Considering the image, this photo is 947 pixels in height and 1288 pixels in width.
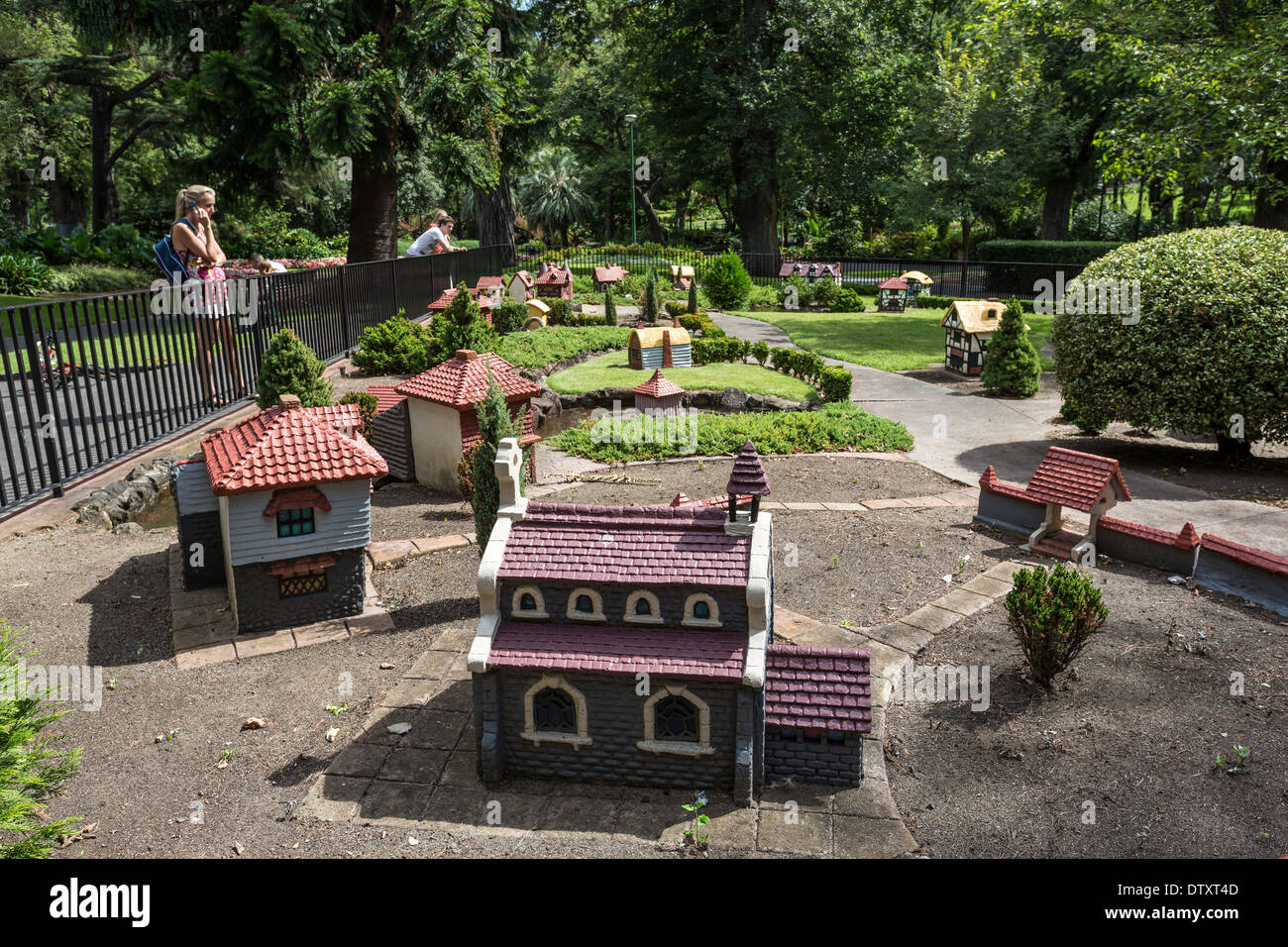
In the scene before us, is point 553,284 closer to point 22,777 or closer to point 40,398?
point 40,398

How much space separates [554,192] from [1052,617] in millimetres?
59104

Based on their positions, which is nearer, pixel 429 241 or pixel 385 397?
pixel 385 397

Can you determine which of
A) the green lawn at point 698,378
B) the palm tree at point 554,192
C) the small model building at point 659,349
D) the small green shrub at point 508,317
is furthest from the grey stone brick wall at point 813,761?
the palm tree at point 554,192

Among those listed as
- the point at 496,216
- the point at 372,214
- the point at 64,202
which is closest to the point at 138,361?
the point at 372,214

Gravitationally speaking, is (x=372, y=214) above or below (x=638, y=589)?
above

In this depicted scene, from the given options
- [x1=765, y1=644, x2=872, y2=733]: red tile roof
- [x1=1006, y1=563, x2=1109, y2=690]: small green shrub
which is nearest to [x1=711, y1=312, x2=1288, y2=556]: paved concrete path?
[x1=1006, y1=563, x2=1109, y2=690]: small green shrub

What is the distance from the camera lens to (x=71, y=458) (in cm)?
1020

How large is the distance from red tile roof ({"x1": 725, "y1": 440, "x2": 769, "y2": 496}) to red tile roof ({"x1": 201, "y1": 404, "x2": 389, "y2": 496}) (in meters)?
3.28

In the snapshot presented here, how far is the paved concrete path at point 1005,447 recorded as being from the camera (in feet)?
33.6

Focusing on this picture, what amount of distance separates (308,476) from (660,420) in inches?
291

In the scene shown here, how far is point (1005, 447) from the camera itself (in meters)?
13.8

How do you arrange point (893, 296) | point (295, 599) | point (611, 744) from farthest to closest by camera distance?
1. point (893, 296)
2. point (295, 599)
3. point (611, 744)

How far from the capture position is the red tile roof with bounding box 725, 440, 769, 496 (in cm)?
552

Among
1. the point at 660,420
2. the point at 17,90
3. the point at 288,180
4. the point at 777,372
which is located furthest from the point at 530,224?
the point at 660,420
